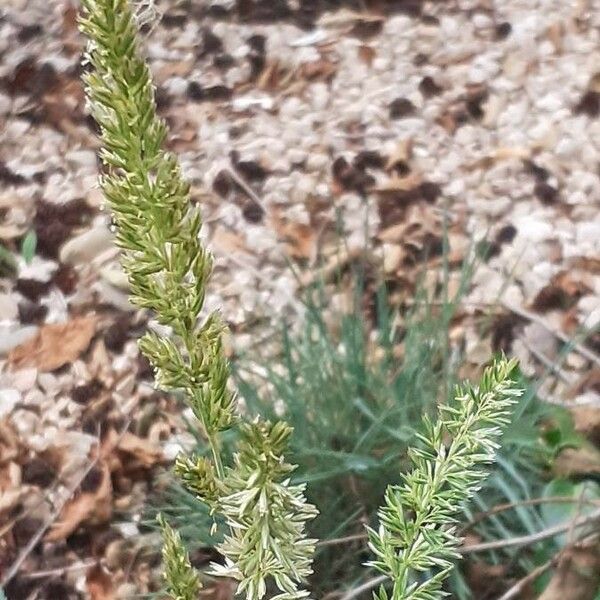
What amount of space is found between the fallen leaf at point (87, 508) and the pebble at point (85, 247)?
0.46m

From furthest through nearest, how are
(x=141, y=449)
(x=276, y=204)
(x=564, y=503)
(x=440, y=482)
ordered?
(x=276, y=204) → (x=141, y=449) → (x=564, y=503) → (x=440, y=482)

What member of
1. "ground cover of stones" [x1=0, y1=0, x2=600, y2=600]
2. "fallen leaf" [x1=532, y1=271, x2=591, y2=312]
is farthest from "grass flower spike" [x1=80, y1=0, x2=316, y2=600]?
"fallen leaf" [x1=532, y1=271, x2=591, y2=312]

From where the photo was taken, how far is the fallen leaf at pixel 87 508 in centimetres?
139

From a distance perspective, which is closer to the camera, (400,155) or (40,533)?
(40,533)

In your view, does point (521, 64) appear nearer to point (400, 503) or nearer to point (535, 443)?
point (535, 443)

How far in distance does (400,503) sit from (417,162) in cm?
144

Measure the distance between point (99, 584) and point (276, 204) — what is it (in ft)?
2.56

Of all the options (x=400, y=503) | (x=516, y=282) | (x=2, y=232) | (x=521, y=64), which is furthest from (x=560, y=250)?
(x=400, y=503)

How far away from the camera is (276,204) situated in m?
1.84

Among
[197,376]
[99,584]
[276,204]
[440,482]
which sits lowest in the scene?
[99,584]

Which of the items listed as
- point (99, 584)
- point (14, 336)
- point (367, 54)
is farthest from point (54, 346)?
point (367, 54)

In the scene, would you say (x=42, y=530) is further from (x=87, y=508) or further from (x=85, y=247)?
(x=85, y=247)

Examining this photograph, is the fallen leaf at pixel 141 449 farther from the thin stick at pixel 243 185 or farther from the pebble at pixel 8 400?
the thin stick at pixel 243 185

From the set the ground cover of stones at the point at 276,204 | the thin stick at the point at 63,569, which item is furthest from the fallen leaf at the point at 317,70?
the thin stick at the point at 63,569
